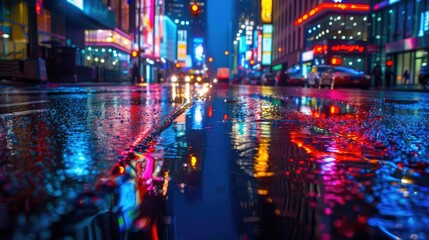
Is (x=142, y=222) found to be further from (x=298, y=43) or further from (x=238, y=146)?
(x=298, y=43)

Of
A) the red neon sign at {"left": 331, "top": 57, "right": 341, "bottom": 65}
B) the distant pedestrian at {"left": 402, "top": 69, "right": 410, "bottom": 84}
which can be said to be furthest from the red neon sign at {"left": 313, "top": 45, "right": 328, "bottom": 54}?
the distant pedestrian at {"left": 402, "top": 69, "right": 410, "bottom": 84}

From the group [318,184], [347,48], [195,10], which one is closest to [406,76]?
[347,48]

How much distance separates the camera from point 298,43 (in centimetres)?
6500

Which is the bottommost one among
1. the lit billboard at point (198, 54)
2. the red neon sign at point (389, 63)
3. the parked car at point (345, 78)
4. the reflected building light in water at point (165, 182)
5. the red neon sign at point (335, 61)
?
the reflected building light in water at point (165, 182)

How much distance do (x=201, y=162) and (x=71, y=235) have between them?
1.40m

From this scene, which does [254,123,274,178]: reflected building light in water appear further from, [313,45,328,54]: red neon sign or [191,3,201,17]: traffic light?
[313,45,328,54]: red neon sign

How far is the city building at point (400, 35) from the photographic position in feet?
107

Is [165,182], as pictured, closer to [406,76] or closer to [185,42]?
[406,76]

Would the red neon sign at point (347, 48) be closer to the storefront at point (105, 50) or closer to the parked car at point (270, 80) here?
the parked car at point (270, 80)

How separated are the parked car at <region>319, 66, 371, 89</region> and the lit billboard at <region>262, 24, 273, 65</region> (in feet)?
222

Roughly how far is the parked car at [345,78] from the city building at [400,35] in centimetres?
659

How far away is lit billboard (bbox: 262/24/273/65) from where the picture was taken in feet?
312

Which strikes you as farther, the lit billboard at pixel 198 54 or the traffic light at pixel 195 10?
the lit billboard at pixel 198 54

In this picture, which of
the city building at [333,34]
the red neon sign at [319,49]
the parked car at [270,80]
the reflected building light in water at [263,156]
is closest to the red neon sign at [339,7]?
the city building at [333,34]
